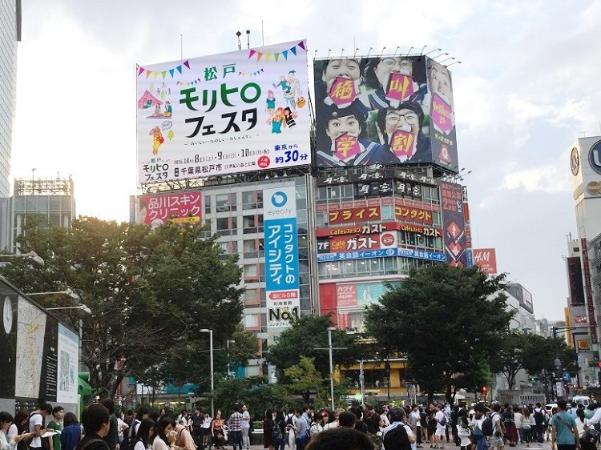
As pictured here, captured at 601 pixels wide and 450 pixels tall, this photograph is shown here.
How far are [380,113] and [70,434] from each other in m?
58.3

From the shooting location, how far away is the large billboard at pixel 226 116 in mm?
65188

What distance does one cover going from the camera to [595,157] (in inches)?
3312

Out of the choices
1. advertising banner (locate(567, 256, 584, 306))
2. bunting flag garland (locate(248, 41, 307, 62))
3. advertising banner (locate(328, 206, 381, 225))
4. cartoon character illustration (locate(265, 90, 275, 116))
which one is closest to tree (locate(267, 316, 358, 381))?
advertising banner (locate(328, 206, 381, 225))

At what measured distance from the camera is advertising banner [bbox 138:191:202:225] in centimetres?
6900

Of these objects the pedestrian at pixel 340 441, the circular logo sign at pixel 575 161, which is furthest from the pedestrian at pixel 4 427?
the circular logo sign at pixel 575 161

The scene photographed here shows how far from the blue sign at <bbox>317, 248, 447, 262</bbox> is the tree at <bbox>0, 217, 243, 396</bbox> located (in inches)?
1206

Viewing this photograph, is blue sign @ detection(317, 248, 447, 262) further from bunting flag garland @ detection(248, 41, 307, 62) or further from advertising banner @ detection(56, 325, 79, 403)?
advertising banner @ detection(56, 325, 79, 403)

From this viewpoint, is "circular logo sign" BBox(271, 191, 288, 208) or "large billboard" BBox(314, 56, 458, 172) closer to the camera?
"circular logo sign" BBox(271, 191, 288, 208)

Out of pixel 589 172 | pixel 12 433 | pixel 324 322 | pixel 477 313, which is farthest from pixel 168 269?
pixel 589 172

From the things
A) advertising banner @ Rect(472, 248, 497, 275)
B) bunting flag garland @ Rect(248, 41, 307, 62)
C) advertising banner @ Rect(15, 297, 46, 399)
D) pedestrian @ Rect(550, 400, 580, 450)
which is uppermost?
bunting flag garland @ Rect(248, 41, 307, 62)

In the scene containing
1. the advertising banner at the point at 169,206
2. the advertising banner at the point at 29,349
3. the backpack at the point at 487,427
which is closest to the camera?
the advertising banner at the point at 29,349

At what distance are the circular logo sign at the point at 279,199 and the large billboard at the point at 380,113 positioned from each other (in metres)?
4.45

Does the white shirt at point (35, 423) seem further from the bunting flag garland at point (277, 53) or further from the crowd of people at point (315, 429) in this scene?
the bunting flag garland at point (277, 53)

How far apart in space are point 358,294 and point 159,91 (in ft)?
83.1
